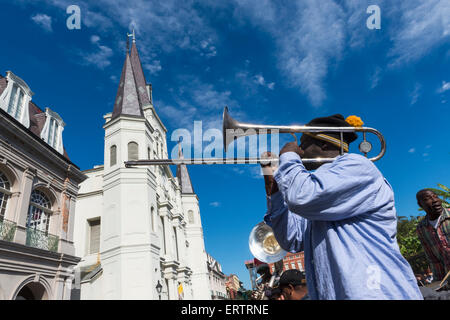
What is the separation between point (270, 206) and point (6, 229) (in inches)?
515

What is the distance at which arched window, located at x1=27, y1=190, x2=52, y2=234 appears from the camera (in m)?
13.1

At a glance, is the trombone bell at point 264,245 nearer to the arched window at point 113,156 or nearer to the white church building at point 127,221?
the white church building at point 127,221

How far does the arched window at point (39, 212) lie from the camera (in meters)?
13.1

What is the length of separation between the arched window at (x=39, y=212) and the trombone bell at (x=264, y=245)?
11.3 m

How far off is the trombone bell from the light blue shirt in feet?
15.0

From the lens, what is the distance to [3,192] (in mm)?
11719

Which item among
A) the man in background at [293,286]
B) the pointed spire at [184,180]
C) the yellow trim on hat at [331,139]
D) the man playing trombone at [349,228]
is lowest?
the man in background at [293,286]

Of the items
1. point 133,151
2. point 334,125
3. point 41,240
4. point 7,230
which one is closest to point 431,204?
point 334,125

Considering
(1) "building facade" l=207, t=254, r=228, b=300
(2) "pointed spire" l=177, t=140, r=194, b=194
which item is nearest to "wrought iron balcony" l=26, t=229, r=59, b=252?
(2) "pointed spire" l=177, t=140, r=194, b=194

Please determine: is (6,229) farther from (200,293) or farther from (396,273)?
(200,293)

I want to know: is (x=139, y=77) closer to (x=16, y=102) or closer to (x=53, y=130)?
(x=53, y=130)

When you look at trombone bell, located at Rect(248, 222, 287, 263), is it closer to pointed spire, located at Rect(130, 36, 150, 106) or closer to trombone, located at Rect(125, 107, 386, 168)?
trombone, located at Rect(125, 107, 386, 168)

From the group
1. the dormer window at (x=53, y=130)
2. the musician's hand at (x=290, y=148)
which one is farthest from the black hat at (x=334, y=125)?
the dormer window at (x=53, y=130)

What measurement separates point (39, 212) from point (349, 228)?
15.8 metres
